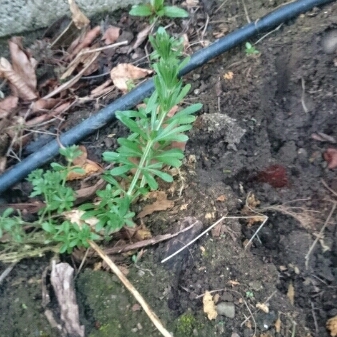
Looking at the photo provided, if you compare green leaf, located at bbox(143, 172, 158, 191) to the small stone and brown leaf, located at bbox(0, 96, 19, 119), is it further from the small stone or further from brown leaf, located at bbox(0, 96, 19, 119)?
brown leaf, located at bbox(0, 96, 19, 119)

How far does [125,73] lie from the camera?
2.35 meters

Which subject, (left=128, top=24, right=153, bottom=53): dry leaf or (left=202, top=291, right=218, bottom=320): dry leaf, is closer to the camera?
(left=202, top=291, right=218, bottom=320): dry leaf

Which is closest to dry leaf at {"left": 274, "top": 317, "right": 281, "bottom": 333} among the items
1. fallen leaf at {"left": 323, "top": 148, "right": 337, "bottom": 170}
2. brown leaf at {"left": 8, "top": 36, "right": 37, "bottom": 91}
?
fallen leaf at {"left": 323, "top": 148, "right": 337, "bottom": 170}

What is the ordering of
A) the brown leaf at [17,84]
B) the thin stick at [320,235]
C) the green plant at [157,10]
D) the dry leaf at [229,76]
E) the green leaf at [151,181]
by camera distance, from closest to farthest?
the green leaf at [151,181] < the thin stick at [320,235] < the dry leaf at [229,76] < the brown leaf at [17,84] < the green plant at [157,10]

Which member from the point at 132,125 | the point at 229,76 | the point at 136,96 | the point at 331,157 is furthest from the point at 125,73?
the point at 331,157

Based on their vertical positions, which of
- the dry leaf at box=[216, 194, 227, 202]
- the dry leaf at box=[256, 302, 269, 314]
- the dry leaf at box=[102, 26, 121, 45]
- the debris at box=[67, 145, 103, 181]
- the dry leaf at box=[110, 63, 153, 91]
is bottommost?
the dry leaf at box=[256, 302, 269, 314]

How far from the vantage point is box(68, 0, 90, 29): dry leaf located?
8.09ft

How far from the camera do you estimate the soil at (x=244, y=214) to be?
5.46ft

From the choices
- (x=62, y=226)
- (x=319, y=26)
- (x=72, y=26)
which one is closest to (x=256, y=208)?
(x=62, y=226)

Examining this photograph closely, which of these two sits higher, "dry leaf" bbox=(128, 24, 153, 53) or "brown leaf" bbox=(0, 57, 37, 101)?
"brown leaf" bbox=(0, 57, 37, 101)

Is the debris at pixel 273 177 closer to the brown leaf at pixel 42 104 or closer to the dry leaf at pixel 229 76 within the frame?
the dry leaf at pixel 229 76

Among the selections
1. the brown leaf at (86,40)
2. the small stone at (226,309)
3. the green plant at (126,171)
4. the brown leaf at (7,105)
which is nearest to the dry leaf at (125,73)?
the brown leaf at (86,40)

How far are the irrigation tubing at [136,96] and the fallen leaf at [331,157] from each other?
2.11 ft

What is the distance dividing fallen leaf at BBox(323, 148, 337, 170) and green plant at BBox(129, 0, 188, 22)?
93 cm
